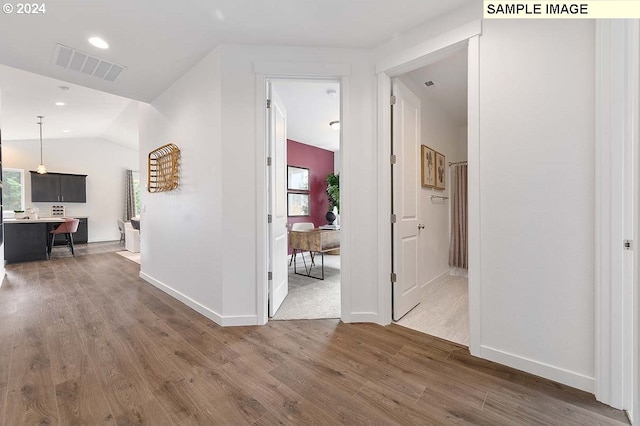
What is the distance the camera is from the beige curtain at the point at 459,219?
4.15m

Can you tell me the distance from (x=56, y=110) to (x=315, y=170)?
539 centimetres

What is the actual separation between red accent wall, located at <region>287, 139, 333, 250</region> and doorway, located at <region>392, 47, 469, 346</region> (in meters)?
3.16

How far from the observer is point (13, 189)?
24.2 ft

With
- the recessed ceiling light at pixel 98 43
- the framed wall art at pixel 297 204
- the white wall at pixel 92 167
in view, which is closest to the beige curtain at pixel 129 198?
the white wall at pixel 92 167

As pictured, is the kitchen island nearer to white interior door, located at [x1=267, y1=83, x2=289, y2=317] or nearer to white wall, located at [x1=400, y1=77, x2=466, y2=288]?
white interior door, located at [x1=267, y1=83, x2=289, y2=317]

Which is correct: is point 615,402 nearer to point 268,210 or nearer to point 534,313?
point 534,313

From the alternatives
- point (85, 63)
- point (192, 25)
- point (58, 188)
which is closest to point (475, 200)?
point (192, 25)

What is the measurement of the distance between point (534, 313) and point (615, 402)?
508mm

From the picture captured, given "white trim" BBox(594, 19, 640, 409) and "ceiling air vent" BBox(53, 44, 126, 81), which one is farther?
"ceiling air vent" BBox(53, 44, 126, 81)

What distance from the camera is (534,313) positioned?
176 centimetres

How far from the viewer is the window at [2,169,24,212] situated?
7.30m

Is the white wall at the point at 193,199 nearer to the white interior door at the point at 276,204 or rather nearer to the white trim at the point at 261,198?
the white trim at the point at 261,198

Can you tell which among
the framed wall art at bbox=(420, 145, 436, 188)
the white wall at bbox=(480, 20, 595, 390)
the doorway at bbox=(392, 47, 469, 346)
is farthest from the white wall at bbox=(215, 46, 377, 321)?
the framed wall art at bbox=(420, 145, 436, 188)

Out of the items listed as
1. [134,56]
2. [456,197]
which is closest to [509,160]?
[456,197]
